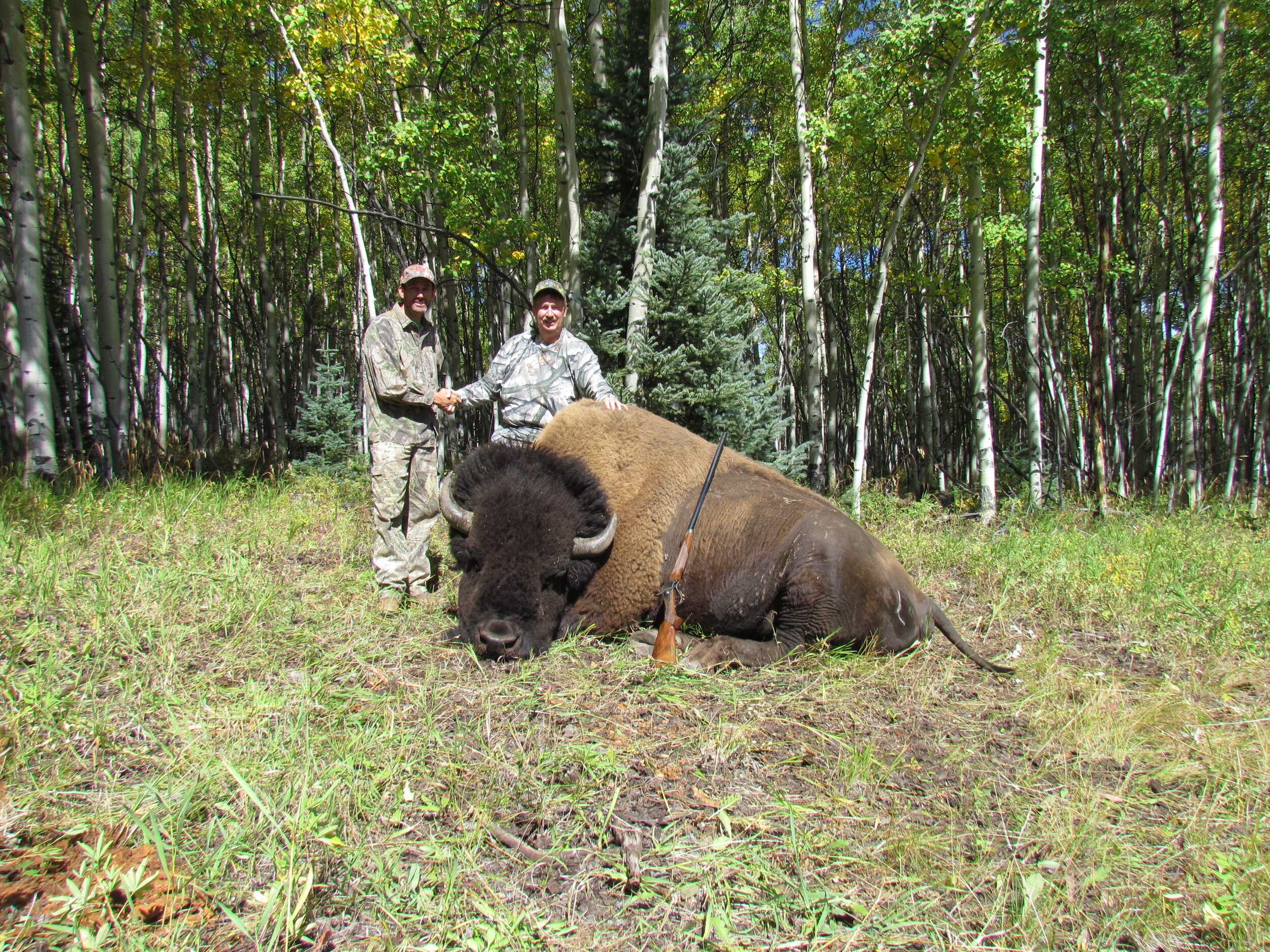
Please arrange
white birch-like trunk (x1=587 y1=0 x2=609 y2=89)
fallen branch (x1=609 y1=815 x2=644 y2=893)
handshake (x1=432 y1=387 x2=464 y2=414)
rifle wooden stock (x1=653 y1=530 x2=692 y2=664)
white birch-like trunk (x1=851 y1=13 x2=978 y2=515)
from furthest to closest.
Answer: white birch-like trunk (x1=587 y1=0 x2=609 y2=89) < white birch-like trunk (x1=851 y1=13 x2=978 y2=515) < handshake (x1=432 y1=387 x2=464 y2=414) < rifle wooden stock (x1=653 y1=530 x2=692 y2=664) < fallen branch (x1=609 y1=815 x2=644 y2=893)

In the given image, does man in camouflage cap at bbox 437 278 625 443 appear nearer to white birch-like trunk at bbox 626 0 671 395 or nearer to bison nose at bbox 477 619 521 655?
bison nose at bbox 477 619 521 655

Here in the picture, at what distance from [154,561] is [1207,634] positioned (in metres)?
7.41

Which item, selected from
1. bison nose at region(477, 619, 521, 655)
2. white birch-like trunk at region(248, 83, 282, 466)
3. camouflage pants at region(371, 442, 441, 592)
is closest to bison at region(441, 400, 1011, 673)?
bison nose at region(477, 619, 521, 655)

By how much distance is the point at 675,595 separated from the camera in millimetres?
4133

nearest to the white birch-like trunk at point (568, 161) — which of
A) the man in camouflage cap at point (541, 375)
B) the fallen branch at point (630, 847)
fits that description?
the man in camouflage cap at point (541, 375)

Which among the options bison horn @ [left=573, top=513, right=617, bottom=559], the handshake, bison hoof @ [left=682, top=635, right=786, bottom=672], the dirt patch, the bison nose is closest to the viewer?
the dirt patch

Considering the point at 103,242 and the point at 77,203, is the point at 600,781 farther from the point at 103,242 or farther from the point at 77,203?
the point at 77,203

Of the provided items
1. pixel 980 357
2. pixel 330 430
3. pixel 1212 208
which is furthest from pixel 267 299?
pixel 1212 208

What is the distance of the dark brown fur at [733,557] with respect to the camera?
399 centimetres

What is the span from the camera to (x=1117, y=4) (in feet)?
30.6

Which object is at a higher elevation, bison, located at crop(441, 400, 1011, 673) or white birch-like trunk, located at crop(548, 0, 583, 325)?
white birch-like trunk, located at crop(548, 0, 583, 325)

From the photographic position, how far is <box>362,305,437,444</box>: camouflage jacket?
16.1 ft

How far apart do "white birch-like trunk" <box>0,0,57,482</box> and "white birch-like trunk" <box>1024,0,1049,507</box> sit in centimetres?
1174

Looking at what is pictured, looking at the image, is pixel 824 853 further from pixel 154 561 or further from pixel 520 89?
pixel 520 89
